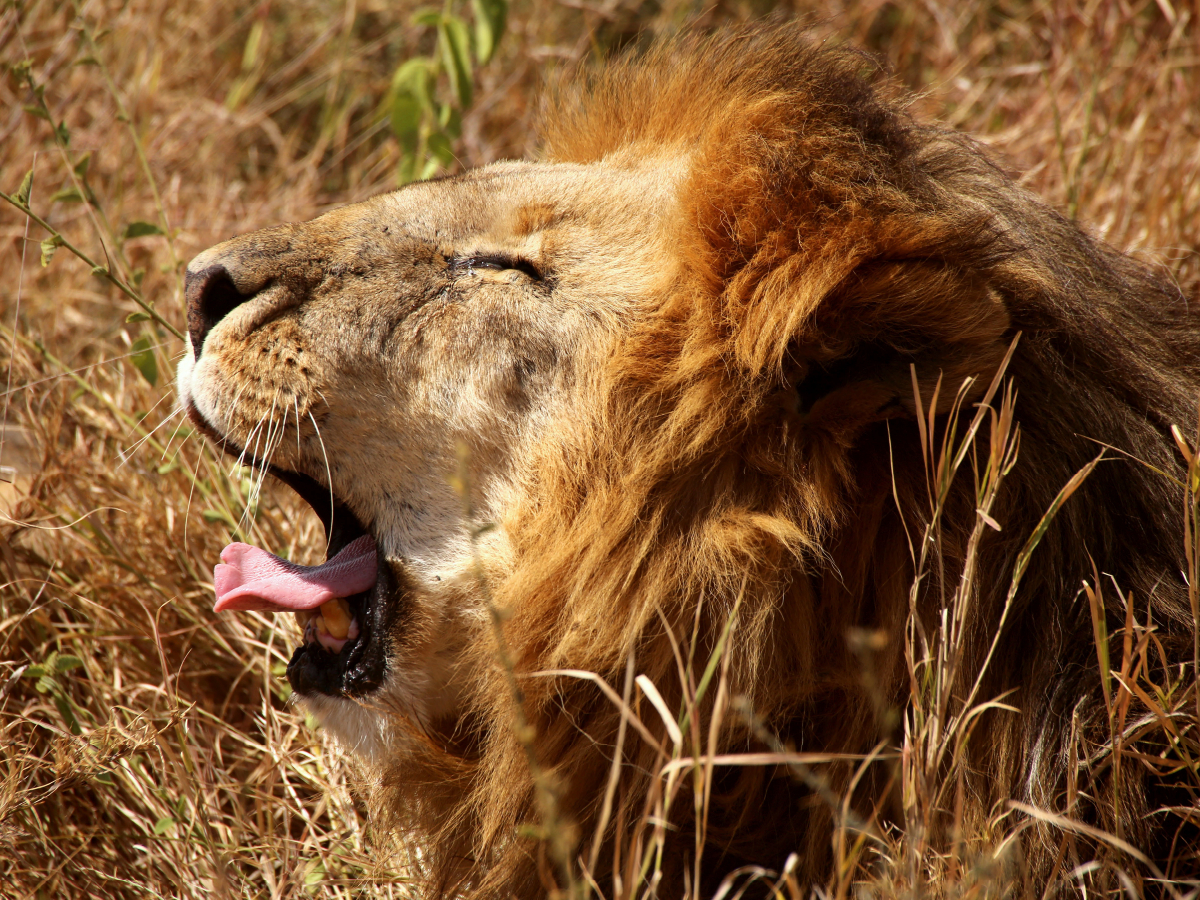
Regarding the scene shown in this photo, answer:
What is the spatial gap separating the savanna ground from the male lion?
5.4 inches

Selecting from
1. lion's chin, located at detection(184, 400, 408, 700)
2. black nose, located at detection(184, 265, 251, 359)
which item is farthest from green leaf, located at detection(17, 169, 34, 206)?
lion's chin, located at detection(184, 400, 408, 700)

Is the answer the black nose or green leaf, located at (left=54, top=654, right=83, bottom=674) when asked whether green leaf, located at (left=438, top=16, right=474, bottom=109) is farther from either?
green leaf, located at (left=54, top=654, right=83, bottom=674)

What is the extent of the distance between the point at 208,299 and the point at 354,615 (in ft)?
2.07

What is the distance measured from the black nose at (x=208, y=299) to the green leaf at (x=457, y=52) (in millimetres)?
1556

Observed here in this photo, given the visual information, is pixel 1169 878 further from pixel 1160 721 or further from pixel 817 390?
pixel 817 390

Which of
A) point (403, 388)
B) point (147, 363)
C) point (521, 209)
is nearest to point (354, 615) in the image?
point (403, 388)

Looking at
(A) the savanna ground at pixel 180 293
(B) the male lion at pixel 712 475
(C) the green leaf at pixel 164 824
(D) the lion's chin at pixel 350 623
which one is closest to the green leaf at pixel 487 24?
(A) the savanna ground at pixel 180 293

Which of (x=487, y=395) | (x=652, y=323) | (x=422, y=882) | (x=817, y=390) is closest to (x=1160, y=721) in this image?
(x=817, y=390)

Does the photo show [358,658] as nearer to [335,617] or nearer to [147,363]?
[335,617]

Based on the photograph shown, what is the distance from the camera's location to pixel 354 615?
83.0 inches

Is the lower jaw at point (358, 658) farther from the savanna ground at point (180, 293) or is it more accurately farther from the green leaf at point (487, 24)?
the green leaf at point (487, 24)

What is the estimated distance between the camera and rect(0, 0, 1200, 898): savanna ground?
2215mm

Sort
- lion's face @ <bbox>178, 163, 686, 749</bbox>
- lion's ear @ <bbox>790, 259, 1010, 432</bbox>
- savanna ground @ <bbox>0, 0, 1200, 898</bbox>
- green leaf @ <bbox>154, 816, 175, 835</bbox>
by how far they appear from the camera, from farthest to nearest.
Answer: savanna ground @ <bbox>0, 0, 1200, 898</bbox> < green leaf @ <bbox>154, 816, 175, 835</bbox> < lion's face @ <bbox>178, 163, 686, 749</bbox> < lion's ear @ <bbox>790, 259, 1010, 432</bbox>

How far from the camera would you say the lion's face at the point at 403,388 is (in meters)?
2.00
